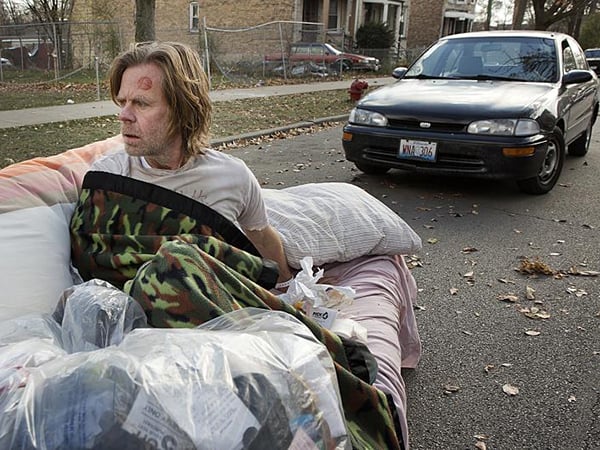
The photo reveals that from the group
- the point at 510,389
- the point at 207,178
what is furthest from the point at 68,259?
the point at 510,389

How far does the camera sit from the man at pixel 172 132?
2.17 metres

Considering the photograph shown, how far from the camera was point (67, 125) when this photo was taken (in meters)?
9.79

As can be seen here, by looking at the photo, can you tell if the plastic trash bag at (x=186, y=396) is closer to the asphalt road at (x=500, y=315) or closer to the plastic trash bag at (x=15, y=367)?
the plastic trash bag at (x=15, y=367)

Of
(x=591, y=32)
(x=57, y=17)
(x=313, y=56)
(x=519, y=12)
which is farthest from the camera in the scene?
(x=591, y=32)

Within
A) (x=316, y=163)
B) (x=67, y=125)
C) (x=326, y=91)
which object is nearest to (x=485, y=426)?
(x=316, y=163)

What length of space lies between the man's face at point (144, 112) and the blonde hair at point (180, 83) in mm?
22

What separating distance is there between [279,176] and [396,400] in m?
5.14

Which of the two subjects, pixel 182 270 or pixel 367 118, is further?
pixel 367 118

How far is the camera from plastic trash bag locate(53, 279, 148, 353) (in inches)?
61.1

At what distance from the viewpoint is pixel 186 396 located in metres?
1.17

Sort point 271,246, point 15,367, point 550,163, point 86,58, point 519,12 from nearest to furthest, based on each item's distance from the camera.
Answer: point 15,367 < point 271,246 < point 550,163 < point 86,58 < point 519,12

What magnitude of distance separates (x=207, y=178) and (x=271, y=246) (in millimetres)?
487

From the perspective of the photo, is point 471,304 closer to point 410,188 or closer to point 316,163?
point 410,188

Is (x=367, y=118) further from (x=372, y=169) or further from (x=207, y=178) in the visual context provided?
(x=207, y=178)
